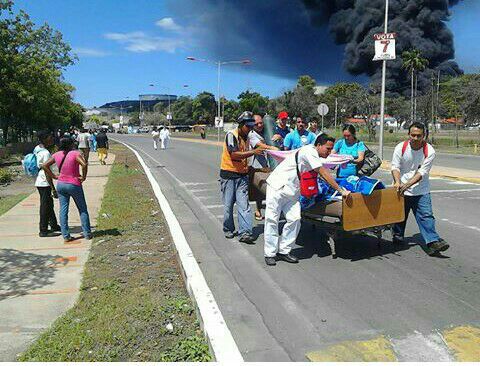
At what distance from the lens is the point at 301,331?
4.23m

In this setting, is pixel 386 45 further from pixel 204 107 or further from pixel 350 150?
pixel 204 107

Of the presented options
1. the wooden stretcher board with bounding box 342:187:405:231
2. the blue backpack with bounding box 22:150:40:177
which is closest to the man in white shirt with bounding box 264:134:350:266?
the wooden stretcher board with bounding box 342:187:405:231

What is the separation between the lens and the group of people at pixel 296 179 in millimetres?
6078

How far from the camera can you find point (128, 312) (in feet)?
15.4

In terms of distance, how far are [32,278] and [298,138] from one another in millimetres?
5063

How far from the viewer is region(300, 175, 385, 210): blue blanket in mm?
6270

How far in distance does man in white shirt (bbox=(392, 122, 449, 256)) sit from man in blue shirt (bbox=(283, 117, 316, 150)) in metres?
2.59

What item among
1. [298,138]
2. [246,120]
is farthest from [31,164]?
[298,138]

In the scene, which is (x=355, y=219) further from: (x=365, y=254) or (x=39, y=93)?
(x=39, y=93)

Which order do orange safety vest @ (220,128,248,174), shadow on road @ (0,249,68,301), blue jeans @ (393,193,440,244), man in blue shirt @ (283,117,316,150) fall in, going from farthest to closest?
man in blue shirt @ (283,117,316,150) → orange safety vest @ (220,128,248,174) → blue jeans @ (393,193,440,244) → shadow on road @ (0,249,68,301)

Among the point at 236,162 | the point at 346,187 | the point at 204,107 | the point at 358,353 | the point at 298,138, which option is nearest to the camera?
the point at 358,353

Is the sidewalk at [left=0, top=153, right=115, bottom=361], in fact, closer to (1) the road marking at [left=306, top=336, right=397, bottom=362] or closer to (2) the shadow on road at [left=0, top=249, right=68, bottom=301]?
(2) the shadow on road at [left=0, top=249, right=68, bottom=301]

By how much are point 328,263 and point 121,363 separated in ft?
10.7

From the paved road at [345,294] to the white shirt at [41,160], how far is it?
241 cm
